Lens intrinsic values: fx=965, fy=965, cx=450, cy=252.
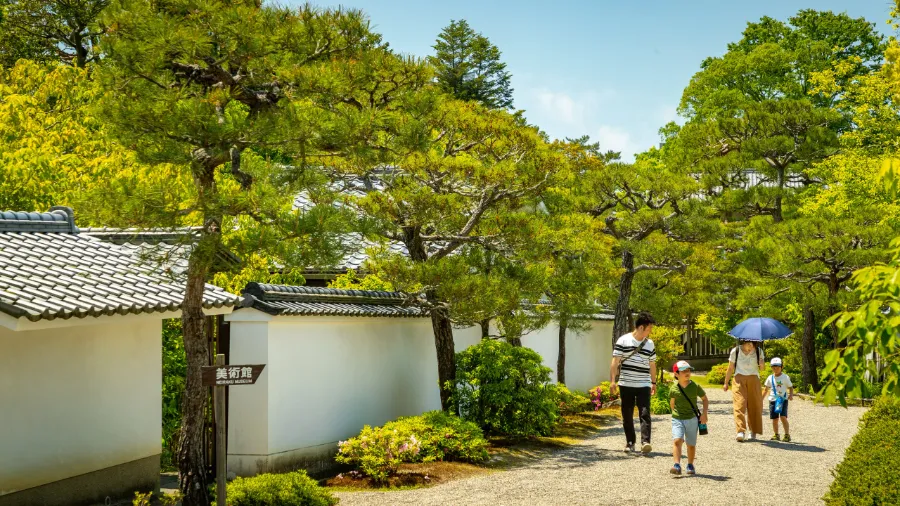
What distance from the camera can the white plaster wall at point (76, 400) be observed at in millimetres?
8609

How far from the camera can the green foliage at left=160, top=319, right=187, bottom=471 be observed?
13281 millimetres

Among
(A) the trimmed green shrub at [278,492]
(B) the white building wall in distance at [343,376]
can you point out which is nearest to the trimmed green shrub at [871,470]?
(A) the trimmed green shrub at [278,492]

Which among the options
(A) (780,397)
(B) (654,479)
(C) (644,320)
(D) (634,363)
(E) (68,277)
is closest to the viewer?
(E) (68,277)

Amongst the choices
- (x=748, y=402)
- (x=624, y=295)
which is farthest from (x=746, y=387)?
(x=624, y=295)

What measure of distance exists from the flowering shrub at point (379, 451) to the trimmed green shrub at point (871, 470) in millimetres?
5239

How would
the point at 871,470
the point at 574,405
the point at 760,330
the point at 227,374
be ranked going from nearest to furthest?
the point at 871,470
the point at 227,374
the point at 760,330
the point at 574,405

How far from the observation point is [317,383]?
499 inches

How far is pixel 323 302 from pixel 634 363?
14.0 feet

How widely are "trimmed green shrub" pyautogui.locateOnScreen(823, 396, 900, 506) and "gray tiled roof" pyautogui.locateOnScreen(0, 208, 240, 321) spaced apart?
20.5 ft

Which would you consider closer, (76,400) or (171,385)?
(76,400)

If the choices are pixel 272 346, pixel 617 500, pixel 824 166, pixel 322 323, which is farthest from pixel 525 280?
pixel 824 166

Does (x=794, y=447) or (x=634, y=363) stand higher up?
(x=634, y=363)

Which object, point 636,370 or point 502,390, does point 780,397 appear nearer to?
point 636,370

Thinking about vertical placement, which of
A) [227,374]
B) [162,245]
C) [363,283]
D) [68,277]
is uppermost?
[162,245]
